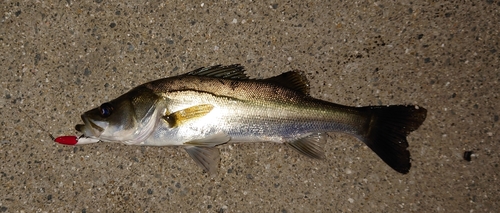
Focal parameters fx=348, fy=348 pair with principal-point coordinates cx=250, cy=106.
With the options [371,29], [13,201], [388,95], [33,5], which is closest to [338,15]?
[371,29]

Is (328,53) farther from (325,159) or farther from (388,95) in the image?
(325,159)

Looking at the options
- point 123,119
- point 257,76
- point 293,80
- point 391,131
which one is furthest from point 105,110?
point 391,131

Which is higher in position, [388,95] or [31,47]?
[31,47]

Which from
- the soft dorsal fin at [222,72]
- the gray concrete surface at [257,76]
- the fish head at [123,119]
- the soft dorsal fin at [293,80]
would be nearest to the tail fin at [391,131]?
the gray concrete surface at [257,76]

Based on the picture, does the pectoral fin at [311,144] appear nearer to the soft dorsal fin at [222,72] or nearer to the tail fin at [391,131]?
the tail fin at [391,131]

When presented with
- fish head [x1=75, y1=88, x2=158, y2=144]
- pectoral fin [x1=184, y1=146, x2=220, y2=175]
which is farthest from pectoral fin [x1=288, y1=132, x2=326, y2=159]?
fish head [x1=75, y1=88, x2=158, y2=144]

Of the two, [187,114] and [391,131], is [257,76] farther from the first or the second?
[391,131]

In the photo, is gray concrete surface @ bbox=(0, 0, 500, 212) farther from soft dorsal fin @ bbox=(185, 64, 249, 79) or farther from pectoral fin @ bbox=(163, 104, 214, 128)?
pectoral fin @ bbox=(163, 104, 214, 128)
